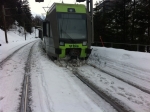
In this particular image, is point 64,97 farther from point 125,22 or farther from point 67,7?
point 125,22

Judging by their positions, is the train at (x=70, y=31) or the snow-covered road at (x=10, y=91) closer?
the snow-covered road at (x=10, y=91)

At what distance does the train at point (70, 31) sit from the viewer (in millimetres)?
11266

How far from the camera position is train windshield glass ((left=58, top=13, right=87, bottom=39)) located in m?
11.4

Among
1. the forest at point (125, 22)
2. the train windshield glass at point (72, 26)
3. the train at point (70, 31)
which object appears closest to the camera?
the train at point (70, 31)

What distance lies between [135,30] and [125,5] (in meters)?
4.01

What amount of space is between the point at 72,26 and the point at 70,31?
0.34 m

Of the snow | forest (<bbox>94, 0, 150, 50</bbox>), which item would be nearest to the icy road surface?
the snow

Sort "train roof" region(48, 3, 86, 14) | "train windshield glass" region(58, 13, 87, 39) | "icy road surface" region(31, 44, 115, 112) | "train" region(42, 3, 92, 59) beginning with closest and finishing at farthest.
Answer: "icy road surface" region(31, 44, 115, 112) → "train" region(42, 3, 92, 59) → "train windshield glass" region(58, 13, 87, 39) → "train roof" region(48, 3, 86, 14)

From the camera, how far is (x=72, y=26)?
11562 millimetres

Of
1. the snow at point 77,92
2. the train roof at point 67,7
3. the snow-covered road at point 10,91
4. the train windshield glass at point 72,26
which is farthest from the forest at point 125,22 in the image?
the snow-covered road at point 10,91

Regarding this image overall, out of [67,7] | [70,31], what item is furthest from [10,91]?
[67,7]

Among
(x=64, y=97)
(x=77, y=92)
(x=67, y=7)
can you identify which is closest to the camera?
(x=64, y=97)

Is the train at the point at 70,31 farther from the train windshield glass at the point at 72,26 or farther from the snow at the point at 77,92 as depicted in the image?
the snow at the point at 77,92

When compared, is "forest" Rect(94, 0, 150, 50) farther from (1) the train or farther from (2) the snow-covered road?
(2) the snow-covered road
